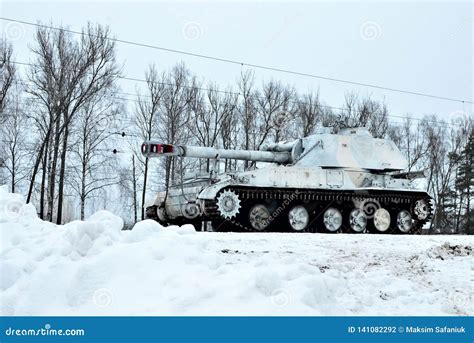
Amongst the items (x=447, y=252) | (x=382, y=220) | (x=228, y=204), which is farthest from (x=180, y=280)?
(x=382, y=220)

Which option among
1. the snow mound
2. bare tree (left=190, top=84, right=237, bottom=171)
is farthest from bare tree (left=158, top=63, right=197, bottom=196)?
the snow mound

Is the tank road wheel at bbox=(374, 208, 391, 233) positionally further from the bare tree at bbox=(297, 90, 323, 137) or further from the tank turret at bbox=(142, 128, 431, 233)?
the bare tree at bbox=(297, 90, 323, 137)

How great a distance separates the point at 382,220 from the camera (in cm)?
1664

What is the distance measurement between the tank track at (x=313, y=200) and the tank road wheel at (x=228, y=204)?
0.42 feet

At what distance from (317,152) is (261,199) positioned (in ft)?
8.49

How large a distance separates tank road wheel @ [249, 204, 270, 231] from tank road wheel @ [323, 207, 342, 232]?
1.92 m

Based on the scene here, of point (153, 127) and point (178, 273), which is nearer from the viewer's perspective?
point (178, 273)

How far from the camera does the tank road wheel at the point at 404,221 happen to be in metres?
17.0

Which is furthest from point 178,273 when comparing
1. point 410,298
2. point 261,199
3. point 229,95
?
point 229,95

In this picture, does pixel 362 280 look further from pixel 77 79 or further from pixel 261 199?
pixel 77 79

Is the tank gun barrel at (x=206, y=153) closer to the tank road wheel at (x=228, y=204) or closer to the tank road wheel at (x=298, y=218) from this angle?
the tank road wheel at (x=228, y=204)

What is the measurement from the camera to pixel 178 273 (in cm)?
499
